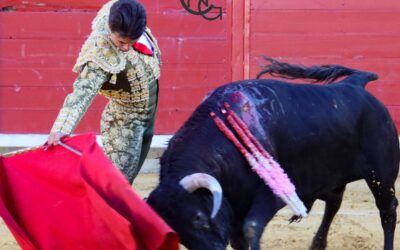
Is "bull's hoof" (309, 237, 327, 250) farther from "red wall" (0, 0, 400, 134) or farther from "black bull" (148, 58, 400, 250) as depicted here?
"red wall" (0, 0, 400, 134)

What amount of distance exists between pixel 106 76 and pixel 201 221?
2.48 ft

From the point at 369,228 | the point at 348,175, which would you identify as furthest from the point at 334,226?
the point at 348,175

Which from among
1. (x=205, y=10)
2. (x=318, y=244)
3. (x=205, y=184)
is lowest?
(x=318, y=244)

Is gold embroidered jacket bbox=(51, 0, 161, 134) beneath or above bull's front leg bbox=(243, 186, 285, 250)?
above

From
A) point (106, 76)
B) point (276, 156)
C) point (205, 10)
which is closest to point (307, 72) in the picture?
point (276, 156)

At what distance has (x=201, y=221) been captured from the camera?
141 inches

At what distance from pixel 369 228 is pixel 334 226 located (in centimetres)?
19

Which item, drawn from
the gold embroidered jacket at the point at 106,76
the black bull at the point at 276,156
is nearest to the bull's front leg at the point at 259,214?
the black bull at the point at 276,156

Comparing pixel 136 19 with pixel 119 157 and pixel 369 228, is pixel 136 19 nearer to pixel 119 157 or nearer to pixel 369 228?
pixel 119 157

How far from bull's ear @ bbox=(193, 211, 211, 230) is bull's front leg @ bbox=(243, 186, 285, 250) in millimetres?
284

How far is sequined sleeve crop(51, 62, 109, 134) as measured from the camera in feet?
12.2

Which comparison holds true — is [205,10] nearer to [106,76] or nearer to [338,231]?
[338,231]

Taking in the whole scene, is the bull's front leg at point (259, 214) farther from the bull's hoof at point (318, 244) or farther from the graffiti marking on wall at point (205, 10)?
the graffiti marking on wall at point (205, 10)

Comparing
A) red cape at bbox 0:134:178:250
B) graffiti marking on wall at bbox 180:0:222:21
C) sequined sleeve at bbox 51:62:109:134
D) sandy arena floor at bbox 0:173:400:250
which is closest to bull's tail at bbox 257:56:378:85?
sandy arena floor at bbox 0:173:400:250
